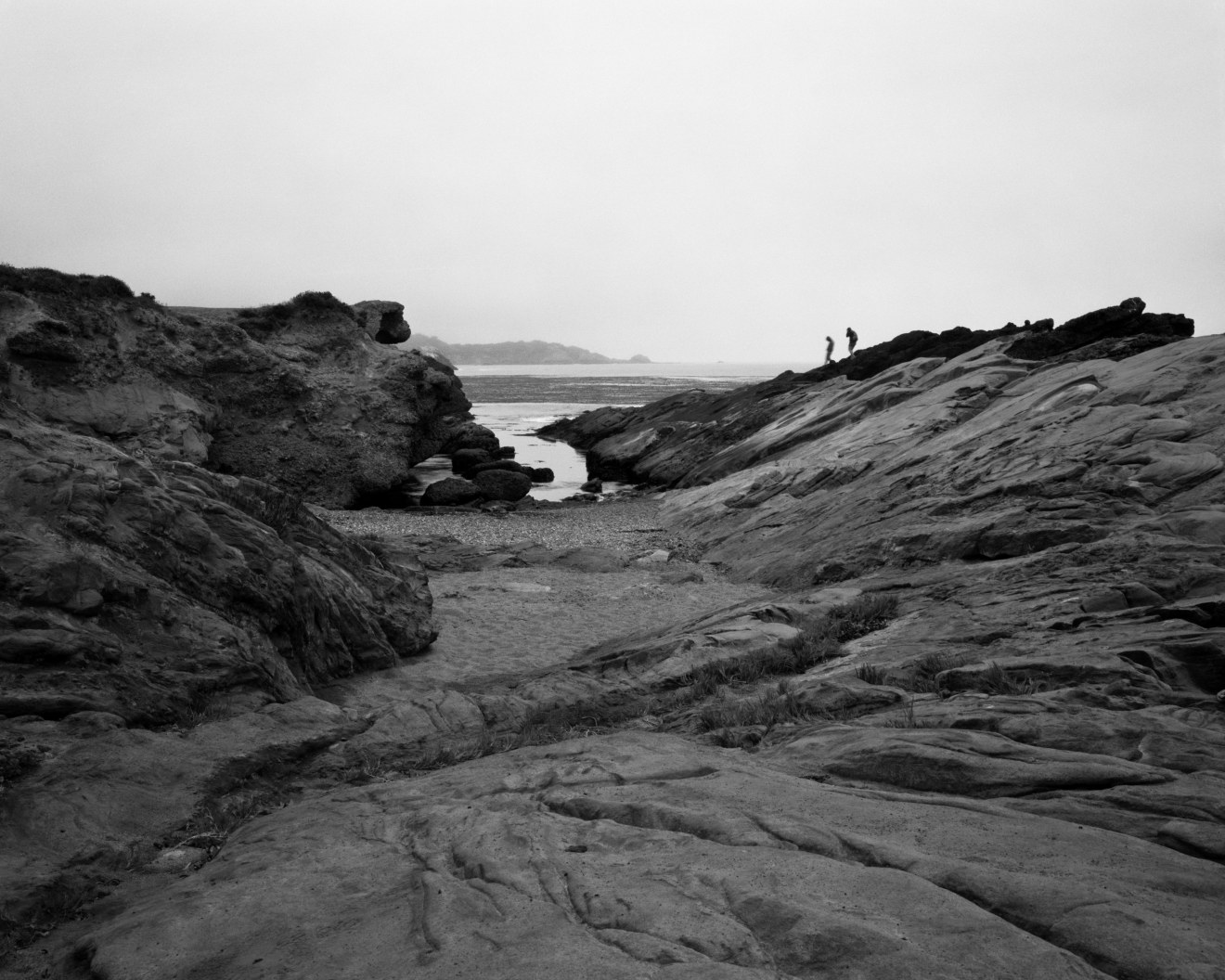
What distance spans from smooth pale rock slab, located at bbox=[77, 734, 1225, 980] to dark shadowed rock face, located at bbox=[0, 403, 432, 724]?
2979mm

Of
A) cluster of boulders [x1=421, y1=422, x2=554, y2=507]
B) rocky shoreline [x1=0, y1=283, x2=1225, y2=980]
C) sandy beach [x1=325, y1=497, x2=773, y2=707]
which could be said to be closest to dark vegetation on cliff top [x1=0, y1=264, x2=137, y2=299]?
sandy beach [x1=325, y1=497, x2=773, y2=707]

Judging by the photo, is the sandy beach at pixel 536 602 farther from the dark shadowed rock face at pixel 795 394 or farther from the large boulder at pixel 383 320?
the large boulder at pixel 383 320

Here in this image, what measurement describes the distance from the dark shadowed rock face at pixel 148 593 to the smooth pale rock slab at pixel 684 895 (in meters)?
2.98

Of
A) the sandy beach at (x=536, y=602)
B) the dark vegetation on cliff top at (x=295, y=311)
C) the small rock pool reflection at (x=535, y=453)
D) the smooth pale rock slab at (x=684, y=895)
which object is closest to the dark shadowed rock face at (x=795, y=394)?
the small rock pool reflection at (x=535, y=453)

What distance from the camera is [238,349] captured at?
35.8 metres

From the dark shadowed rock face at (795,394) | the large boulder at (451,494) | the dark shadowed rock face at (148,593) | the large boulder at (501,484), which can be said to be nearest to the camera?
the dark shadowed rock face at (148,593)

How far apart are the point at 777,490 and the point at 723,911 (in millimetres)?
24020

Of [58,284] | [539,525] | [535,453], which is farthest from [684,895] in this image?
[535,453]

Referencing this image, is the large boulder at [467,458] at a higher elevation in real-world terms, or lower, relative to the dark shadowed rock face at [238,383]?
lower

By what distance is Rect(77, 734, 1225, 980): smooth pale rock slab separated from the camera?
4.30 meters

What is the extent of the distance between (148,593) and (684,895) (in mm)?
7845

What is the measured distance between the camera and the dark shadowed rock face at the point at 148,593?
8.54 meters

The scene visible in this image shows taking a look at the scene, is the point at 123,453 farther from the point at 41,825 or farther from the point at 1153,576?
the point at 1153,576

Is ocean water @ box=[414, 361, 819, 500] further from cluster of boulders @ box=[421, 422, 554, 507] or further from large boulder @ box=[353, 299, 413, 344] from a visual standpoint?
large boulder @ box=[353, 299, 413, 344]
